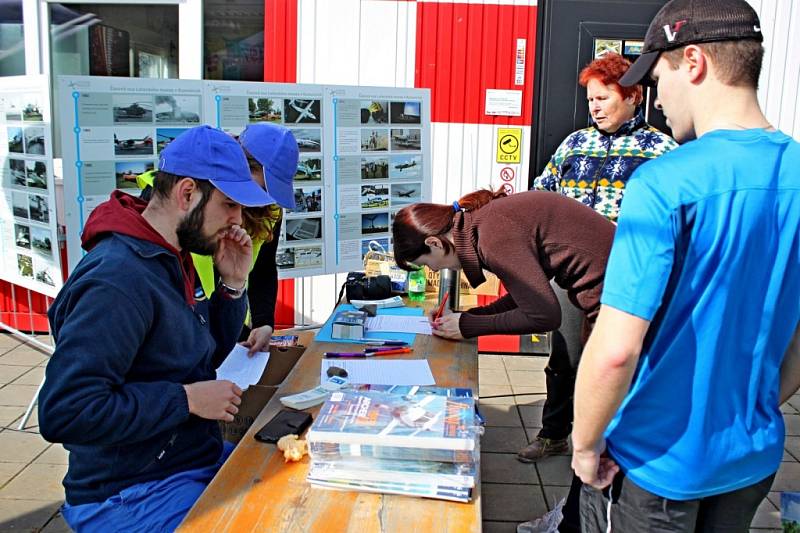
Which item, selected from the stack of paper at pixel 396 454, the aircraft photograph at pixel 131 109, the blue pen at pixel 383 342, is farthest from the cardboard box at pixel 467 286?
the stack of paper at pixel 396 454

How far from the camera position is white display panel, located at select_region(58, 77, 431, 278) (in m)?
2.96

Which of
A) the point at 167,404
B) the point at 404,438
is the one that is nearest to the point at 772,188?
the point at 404,438

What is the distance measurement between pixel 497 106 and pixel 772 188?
348 centimetres

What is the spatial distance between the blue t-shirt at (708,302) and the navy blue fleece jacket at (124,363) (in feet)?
3.14

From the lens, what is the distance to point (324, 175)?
11.5 feet

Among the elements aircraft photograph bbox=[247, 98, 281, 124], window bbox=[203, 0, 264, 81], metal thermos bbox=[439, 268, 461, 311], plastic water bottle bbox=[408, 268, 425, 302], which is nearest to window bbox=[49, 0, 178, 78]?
window bbox=[203, 0, 264, 81]

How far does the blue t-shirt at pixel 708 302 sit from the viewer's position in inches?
45.2

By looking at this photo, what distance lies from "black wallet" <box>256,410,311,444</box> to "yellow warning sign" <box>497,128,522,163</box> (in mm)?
3148

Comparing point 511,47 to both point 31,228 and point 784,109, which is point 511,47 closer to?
point 784,109

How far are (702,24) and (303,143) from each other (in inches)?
96.8

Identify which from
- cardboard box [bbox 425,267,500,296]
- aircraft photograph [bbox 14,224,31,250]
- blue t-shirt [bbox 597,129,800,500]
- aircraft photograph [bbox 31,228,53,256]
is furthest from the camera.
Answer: aircraft photograph [bbox 14,224,31,250]

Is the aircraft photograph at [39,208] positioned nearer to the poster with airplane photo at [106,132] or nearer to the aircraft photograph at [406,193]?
the poster with airplane photo at [106,132]

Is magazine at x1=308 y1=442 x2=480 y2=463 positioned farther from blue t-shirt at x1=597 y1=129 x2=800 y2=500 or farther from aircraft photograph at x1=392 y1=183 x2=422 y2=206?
aircraft photograph at x1=392 y1=183 x2=422 y2=206

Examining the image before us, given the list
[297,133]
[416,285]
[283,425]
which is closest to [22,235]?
[297,133]
